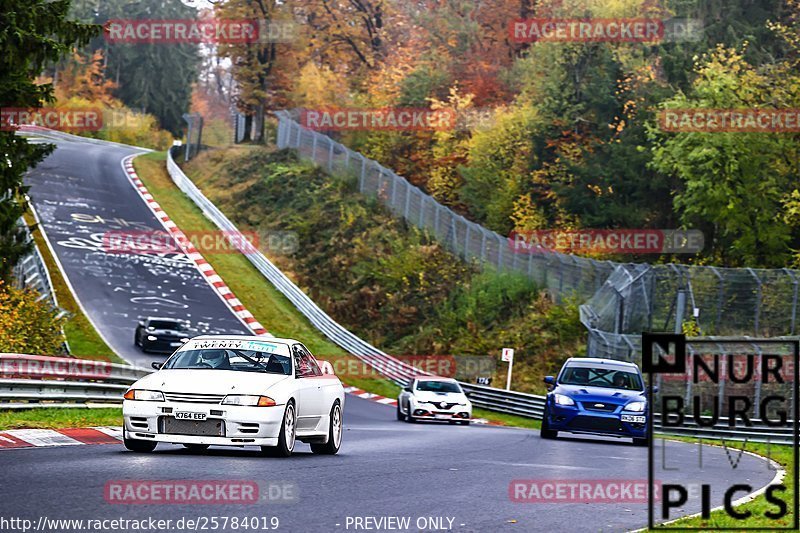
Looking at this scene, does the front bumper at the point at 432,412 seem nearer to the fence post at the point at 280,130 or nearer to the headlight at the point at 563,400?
the headlight at the point at 563,400

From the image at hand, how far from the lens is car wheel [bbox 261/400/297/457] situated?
14.7 m

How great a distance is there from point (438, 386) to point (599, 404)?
35.8 feet

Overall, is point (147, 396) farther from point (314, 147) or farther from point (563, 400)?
point (314, 147)

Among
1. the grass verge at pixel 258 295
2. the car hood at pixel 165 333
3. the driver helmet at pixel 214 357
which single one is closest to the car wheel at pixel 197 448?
the driver helmet at pixel 214 357

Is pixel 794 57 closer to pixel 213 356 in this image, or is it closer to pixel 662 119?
pixel 662 119

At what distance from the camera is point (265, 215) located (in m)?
66.3

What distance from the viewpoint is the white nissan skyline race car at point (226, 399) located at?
14.1 metres

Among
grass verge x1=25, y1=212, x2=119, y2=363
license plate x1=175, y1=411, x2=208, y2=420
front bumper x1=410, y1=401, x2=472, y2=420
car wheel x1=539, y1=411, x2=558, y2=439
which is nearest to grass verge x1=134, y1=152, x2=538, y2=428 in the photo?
front bumper x1=410, y1=401, x2=472, y2=420

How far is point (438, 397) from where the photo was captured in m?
31.8

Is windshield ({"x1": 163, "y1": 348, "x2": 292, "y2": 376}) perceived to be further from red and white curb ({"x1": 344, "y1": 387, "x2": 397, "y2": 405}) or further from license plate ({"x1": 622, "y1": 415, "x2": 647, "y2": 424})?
red and white curb ({"x1": 344, "y1": 387, "x2": 397, "y2": 405})

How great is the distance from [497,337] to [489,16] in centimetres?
3396

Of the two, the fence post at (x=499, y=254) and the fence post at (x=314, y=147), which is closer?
the fence post at (x=499, y=254)

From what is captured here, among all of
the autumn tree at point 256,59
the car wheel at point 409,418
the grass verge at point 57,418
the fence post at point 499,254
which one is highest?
the autumn tree at point 256,59

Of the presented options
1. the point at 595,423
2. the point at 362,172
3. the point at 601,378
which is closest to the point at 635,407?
the point at 595,423
